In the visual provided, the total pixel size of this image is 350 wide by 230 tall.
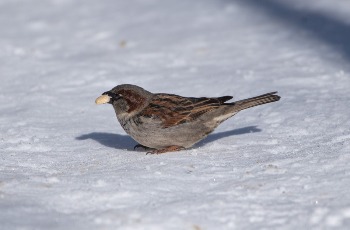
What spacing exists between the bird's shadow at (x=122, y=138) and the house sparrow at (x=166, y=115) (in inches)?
11.3

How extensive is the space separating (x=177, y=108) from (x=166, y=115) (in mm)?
124

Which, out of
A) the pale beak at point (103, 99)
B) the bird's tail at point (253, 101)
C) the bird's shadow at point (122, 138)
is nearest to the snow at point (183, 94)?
the bird's shadow at point (122, 138)

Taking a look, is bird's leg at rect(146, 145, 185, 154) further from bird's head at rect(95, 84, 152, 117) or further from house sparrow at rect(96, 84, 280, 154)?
bird's head at rect(95, 84, 152, 117)

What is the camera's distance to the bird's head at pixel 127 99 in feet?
19.6

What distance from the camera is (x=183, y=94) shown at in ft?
25.5

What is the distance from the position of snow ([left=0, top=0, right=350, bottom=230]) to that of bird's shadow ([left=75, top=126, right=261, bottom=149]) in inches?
0.9

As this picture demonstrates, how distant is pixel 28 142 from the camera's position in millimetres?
6180

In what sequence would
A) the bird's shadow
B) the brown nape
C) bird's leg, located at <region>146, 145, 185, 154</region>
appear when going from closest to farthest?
bird's leg, located at <region>146, 145, 185, 154</region>
the brown nape
the bird's shadow

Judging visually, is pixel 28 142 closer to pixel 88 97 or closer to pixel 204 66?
pixel 88 97

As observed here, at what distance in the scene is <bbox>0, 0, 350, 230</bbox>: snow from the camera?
4.28 meters

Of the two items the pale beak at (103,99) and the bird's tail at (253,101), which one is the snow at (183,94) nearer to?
the bird's tail at (253,101)

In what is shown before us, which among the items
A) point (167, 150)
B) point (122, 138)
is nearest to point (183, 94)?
point (122, 138)

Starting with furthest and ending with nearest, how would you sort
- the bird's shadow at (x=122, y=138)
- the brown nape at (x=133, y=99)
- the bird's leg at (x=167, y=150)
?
the bird's shadow at (x=122, y=138) < the brown nape at (x=133, y=99) < the bird's leg at (x=167, y=150)

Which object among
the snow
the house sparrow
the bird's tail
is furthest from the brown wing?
the snow
